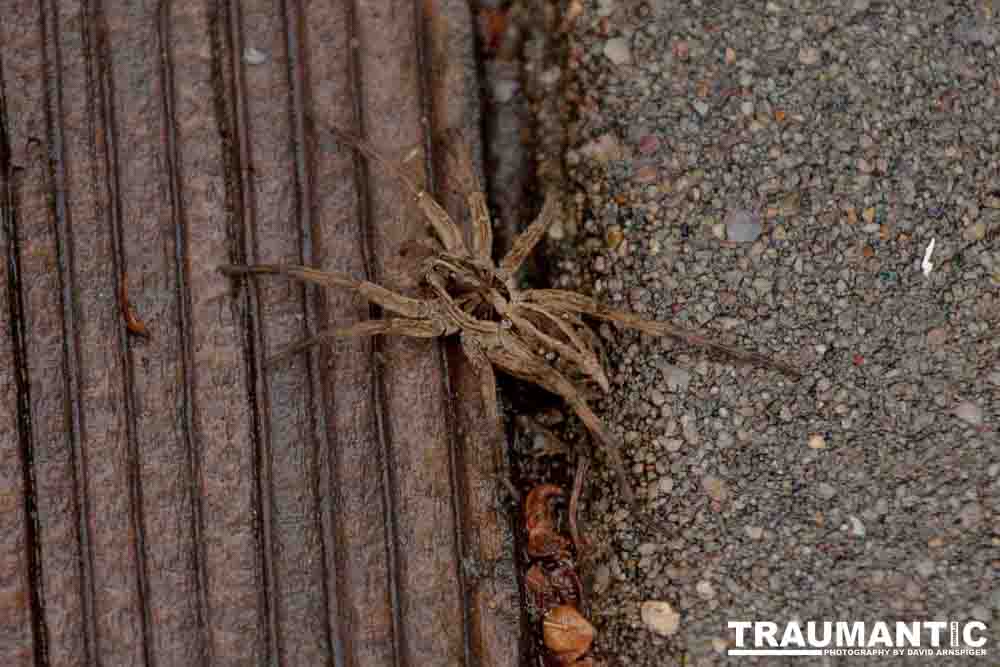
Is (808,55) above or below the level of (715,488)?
above

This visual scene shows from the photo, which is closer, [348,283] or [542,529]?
[348,283]

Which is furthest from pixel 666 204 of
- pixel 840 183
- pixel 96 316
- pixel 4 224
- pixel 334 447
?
pixel 4 224

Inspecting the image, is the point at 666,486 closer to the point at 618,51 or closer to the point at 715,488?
the point at 715,488

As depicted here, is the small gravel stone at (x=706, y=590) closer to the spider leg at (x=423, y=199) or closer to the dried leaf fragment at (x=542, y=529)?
the dried leaf fragment at (x=542, y=529)

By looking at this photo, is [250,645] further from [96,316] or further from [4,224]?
[4,224]

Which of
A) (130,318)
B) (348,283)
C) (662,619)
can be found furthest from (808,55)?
(130,318)

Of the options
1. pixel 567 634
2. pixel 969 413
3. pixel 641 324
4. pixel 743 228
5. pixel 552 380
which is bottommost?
pixel 567 634

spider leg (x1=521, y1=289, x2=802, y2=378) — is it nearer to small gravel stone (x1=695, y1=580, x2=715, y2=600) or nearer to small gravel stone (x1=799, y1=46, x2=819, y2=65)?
small gravel stone (x1=695, y1=580, x2=715, y2=600)
